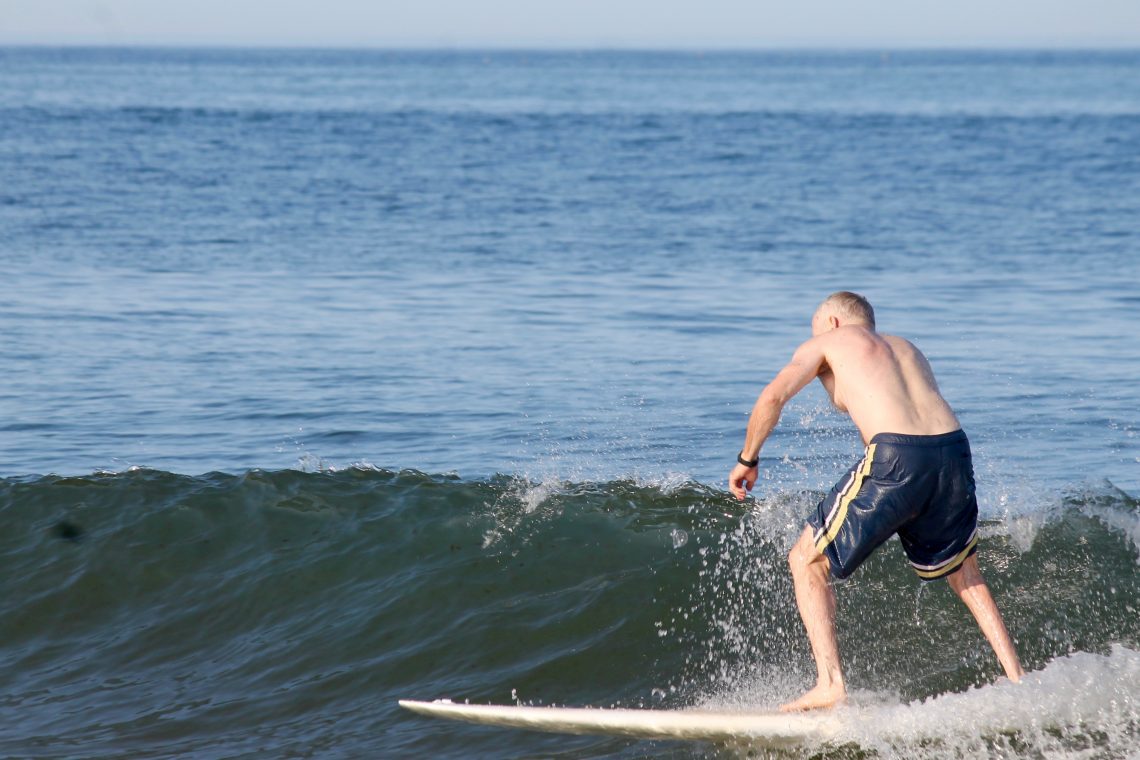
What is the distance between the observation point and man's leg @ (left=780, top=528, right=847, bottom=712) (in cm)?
523

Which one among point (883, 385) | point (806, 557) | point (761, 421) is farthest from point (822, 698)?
point (883, 385)

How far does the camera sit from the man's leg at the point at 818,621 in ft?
17.2

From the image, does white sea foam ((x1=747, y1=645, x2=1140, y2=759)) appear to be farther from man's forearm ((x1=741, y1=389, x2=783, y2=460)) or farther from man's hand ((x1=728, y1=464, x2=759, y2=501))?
man's forearm ((x1=741, y1=389, x2=783, y2=460))

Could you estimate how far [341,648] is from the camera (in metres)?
6.83

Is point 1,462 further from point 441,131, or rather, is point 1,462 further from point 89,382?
point 441,131

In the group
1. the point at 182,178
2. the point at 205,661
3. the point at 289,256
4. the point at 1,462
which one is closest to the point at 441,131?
the point at 182,178

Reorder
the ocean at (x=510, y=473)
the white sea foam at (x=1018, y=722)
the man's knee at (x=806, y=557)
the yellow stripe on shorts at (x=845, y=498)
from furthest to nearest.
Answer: the ocean at (x=510, y=473) < the man's knee at (x=806, y=557) < the yellow stripe on shorts at (x=845, y=498) < the white sea foam at (x=1018, y=722)

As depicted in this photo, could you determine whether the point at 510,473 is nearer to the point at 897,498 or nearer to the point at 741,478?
the point at 741,478

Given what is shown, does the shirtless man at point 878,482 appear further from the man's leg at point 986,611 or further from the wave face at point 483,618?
the wave face at point 483,618

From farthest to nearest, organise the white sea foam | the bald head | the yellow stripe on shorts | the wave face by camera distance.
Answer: the wave face < the bald head < the yellow stripe on shorts < the white sea foam

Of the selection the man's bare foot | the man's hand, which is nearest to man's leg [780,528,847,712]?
the man's bare foot

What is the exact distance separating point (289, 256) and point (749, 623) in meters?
14.2

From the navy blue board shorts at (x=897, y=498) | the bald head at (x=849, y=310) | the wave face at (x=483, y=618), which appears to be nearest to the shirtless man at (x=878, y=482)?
the navy blue board shorts at (x=897, y=498)

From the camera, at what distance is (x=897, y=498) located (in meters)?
5.16
